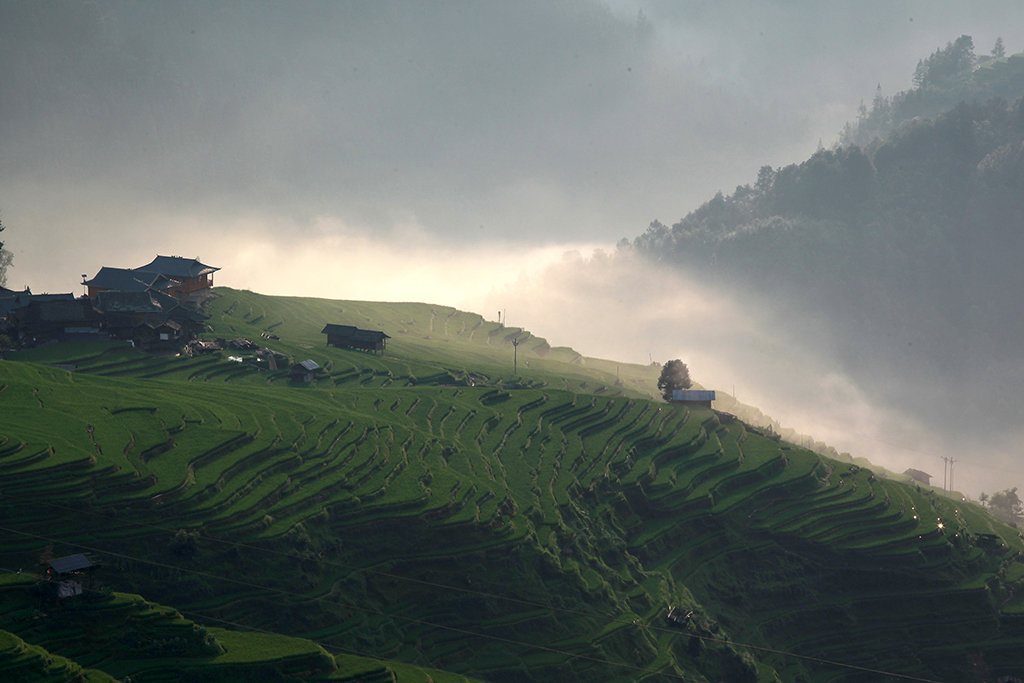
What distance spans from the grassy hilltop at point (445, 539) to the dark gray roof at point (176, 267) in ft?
83.4

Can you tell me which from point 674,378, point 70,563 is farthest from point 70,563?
point 674,378

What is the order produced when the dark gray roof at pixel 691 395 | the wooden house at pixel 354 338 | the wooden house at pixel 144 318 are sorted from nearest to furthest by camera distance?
the wooden house at pixel 144 318 → the dark gray roof at pixel 691 395 → the wooden house at pixel 354 338

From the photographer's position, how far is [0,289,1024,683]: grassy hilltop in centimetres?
4988

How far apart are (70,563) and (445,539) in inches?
942

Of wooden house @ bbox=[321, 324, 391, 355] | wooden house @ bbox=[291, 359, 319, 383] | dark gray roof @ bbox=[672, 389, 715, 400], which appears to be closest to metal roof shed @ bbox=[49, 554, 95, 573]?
wooden house @ bbox=[291, 359, 319, 383]

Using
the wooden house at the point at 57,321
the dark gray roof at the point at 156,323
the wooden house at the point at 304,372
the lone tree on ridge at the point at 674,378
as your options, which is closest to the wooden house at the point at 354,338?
the wooden house at the point at 304,372

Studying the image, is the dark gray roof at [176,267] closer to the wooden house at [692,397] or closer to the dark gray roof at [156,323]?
the dark gray roof at [156,323]

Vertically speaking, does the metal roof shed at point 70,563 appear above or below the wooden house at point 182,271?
below

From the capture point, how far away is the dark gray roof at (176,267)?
119m

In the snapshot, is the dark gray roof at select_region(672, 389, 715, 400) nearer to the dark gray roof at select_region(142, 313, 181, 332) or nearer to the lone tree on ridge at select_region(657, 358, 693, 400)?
the lone tree on ridge at select_region(657, 358, 693, 400)

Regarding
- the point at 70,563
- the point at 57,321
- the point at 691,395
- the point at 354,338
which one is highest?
the point at 354,338

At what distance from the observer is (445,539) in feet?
205

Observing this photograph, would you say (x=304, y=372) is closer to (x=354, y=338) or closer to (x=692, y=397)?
(x=354, y=338)

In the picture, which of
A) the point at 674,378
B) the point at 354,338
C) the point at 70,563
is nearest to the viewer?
the point at 70,563
